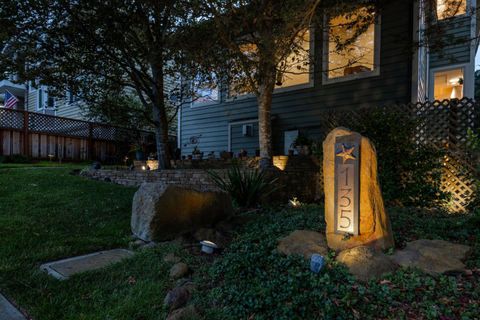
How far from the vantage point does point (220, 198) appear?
13.3 ft

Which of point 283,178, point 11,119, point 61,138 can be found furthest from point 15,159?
point 283,178

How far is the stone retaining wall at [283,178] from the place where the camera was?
588 cm

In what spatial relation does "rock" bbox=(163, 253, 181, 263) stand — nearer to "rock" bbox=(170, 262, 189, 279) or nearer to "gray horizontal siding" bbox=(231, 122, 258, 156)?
"rock" bbox=(170, 262, 189, 279)

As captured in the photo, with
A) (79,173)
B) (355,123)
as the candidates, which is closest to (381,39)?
(355,123)

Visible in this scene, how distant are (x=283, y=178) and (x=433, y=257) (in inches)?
143

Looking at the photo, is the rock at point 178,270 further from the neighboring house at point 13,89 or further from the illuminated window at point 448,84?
the neighboring house at point 13,89

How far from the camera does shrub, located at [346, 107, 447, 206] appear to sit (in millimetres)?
4863

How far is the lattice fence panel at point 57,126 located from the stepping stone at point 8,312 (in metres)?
11.1

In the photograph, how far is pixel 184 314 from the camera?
202 cm

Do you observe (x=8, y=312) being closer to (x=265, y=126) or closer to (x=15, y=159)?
(x=265, y=126)

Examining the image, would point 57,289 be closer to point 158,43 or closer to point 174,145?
point 158,43

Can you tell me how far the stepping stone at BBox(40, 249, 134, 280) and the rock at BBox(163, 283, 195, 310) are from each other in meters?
0.98

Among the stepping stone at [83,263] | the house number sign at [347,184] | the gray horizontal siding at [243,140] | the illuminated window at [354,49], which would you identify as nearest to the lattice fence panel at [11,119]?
the gray horizontal siding at [243,140]

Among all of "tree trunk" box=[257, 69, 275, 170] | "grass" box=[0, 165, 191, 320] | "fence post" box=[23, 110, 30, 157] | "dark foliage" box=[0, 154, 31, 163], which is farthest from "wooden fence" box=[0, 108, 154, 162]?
"tree trunk" box=[257, 69, 275, 170]
